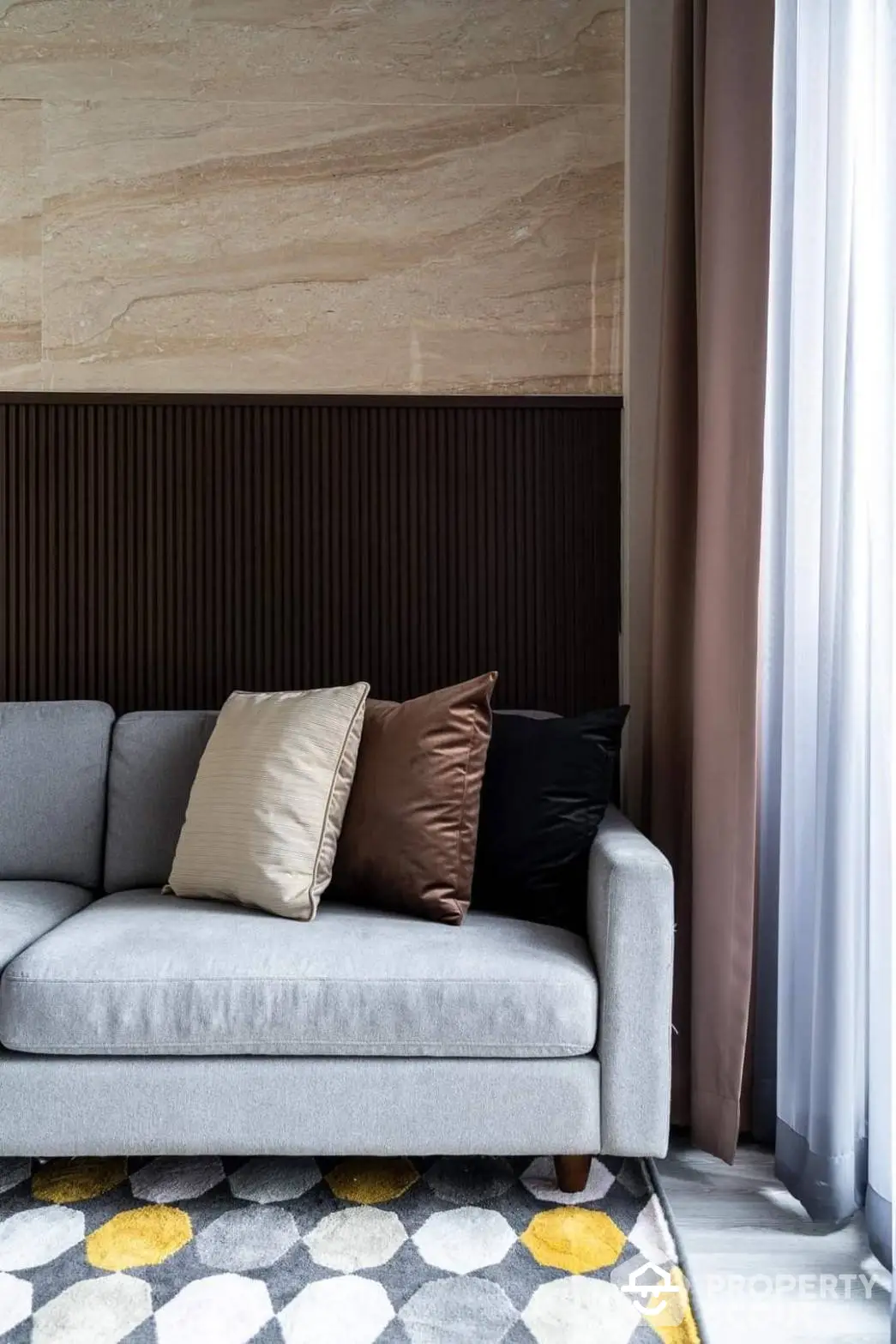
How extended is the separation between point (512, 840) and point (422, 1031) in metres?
0.45

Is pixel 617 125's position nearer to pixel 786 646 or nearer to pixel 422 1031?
pixel 786 646

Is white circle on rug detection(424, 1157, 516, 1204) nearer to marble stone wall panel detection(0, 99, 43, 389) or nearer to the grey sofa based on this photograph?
the grey sofa

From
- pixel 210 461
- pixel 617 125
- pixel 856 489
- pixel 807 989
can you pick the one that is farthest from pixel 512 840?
pixel 617 125

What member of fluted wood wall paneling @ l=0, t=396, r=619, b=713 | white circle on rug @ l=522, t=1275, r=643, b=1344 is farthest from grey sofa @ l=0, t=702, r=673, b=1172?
fluted wood wall paneling @ l=0, t=396, r=619, b=713

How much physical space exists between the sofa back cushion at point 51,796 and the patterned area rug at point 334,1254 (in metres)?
0.65

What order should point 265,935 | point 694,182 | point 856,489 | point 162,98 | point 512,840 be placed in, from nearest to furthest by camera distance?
1. point 856,489
2. point 265,935
3. point 512,840
4. point 694,182
5. point 162,98

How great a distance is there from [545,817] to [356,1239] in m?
0.80

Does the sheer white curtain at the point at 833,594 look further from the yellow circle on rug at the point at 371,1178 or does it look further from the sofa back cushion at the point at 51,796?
the sofa back cushion at the point at 51,796

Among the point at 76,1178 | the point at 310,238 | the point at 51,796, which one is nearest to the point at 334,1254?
the point at 76,1178

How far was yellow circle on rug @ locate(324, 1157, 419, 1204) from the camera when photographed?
5.63 feet

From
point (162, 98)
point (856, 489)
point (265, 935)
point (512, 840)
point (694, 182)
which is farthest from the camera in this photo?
point (162, 98)

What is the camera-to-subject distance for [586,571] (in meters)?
2.60

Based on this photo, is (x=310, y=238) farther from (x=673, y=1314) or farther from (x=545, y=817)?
(x=673, y=1314)

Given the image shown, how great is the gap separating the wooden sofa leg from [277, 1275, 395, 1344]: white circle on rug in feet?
1.31
